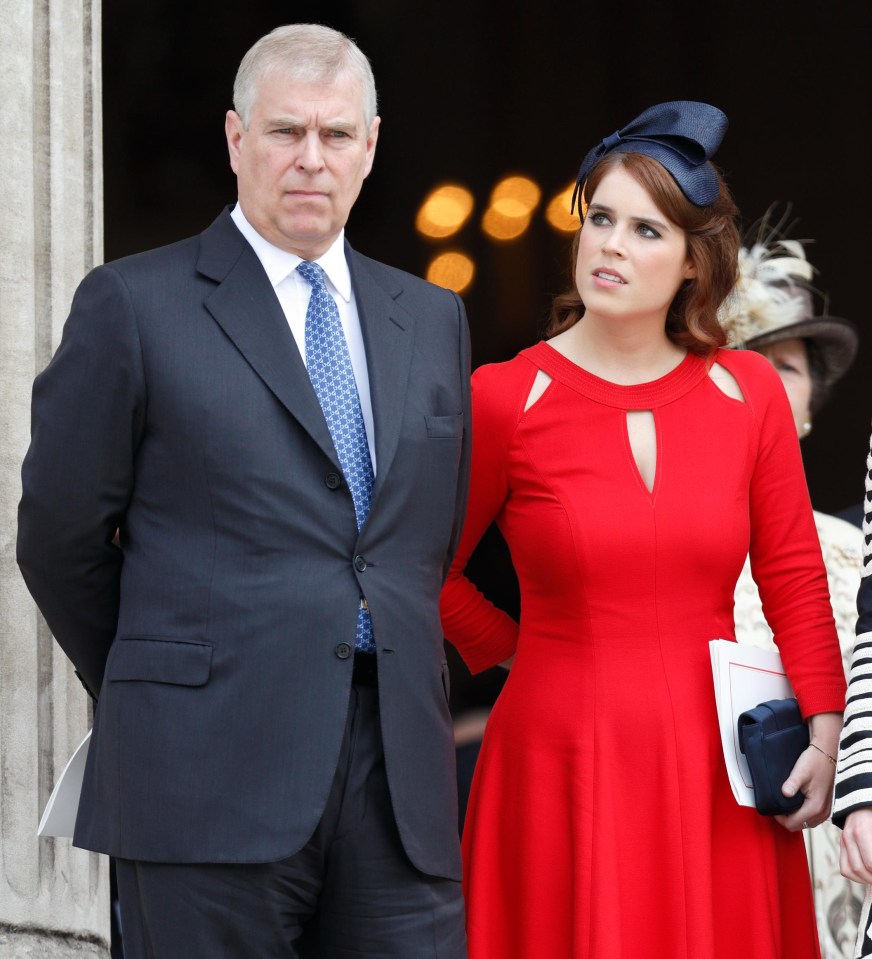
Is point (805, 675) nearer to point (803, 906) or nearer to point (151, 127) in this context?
point (803, 906)

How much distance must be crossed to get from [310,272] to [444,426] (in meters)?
0.30

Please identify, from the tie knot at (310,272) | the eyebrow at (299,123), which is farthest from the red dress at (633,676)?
the eyebrow at (299,123)

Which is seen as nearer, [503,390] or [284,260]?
[284,260]

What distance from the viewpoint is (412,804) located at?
2.27 m

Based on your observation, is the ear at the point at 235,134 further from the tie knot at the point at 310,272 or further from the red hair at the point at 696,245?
the red hair at the point at 696,245

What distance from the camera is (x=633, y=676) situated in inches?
106

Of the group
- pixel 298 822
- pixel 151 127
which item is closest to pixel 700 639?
pixel 298 822

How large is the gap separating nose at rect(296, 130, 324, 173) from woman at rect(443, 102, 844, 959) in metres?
0.63

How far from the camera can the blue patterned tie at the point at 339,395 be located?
89.3 inches

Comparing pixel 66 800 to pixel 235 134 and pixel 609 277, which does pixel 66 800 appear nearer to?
pixel 235 134

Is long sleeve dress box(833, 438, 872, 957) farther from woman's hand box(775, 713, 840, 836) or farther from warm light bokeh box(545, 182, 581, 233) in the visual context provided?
warm light bokeh box(545, 182, 581, 233)

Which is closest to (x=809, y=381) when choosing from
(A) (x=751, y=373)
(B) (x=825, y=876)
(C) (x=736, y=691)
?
(B) (x=825, y=876)

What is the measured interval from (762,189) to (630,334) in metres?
2.42

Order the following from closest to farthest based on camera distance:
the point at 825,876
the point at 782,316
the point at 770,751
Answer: the point at 770,751, the point at 825,876, the point at 782,316
